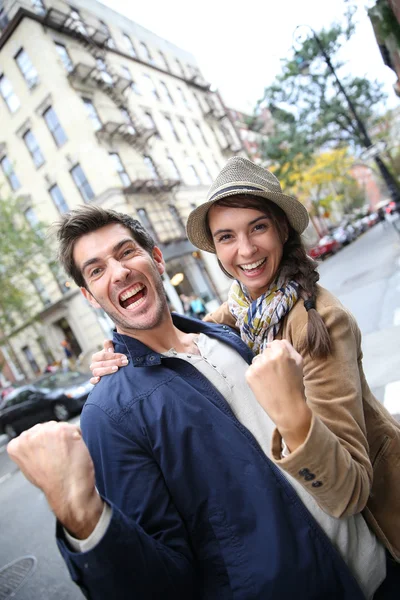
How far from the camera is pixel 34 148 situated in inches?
819

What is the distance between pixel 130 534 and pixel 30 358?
27.5 metres

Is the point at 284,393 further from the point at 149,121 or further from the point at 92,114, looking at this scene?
the point at 149,121

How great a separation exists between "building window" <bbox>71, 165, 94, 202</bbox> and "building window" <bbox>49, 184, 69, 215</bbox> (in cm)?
139

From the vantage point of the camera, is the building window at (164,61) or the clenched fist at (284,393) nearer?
the clenched fist at (284,393)

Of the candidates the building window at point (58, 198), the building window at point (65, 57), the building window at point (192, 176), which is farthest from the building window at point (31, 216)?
the building window at point (192, 176)

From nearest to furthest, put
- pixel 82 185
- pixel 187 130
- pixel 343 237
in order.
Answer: pixel 82 185 < pixel 187 130 < pixel 343 237

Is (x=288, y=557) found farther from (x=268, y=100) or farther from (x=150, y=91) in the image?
(x=268, y=100)

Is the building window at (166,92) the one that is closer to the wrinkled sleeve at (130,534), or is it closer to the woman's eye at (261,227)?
the woman's eye at (261,227)

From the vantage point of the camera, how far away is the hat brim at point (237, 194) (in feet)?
5.90

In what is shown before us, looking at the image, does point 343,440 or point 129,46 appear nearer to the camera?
point 343,440

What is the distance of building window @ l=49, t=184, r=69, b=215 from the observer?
2044 centimetres

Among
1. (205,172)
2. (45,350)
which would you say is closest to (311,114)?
(205,172)

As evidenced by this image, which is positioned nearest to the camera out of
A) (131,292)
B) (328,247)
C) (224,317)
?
(131,292)

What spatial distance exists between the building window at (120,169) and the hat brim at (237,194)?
19.1 m
